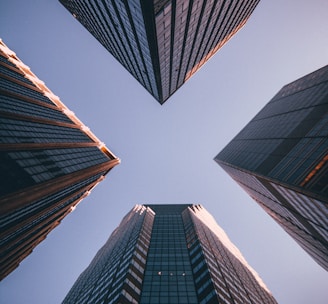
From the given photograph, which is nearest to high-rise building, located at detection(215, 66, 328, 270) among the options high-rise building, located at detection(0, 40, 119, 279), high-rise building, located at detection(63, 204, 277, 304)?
high-rise building, located at detection(63, 204, 277, 304)

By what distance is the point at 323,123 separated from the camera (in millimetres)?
31172

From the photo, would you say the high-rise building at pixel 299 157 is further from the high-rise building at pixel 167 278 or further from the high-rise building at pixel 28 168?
the high-rise building at pixel 28 168

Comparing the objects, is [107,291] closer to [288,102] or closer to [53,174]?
[53,174]

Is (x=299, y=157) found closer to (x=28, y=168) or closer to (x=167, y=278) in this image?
(x=167, y=278)

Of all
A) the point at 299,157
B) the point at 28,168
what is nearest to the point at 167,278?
the point at 28,168

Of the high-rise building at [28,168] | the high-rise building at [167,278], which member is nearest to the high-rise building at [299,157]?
the high-rise building at [167,278]

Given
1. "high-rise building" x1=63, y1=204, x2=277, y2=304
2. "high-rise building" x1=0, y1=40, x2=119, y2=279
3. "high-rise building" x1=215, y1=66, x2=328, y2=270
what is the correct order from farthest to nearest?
"high-rise building" x1=63, y1=204, x2=277, y2=304, "high-rise building" x1=0, y1=40, x2=119, y2=279, "high-rise building" x1=215, y1=66, x2=328, y2=270

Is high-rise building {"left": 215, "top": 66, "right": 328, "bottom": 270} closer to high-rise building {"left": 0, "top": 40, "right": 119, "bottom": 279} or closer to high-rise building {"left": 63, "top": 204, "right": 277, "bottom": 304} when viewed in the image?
high-rise building {"left": 63, "top": 204, "right": 277, "bottom": 304}

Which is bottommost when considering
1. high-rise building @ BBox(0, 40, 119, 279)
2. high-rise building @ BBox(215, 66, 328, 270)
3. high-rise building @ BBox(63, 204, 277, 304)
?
high-rise building @ BBox(63, 204, 277, 304)

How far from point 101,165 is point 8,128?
30.2 m

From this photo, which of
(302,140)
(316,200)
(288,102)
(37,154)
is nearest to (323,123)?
(302,140)

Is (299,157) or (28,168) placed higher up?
(28,168)

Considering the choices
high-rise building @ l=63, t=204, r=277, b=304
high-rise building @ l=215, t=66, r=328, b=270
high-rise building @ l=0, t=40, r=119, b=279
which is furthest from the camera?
high-rise building @ l=63, t=204, r=277, b=304

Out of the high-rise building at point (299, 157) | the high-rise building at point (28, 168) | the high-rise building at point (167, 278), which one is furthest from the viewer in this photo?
the high-rise building at point (167, 278)
